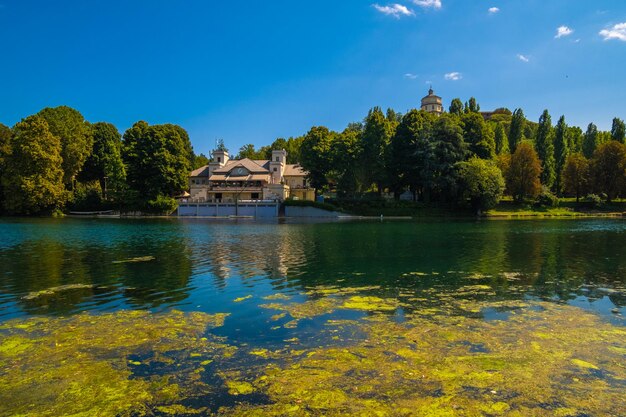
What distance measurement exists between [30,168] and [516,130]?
114m

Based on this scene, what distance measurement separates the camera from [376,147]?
76.6m

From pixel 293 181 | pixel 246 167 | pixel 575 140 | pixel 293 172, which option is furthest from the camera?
pixel 575 140

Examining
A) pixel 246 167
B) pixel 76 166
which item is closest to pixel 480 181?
pixel 246 167

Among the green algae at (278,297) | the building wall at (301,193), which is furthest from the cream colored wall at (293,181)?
the green algae at (278,297)

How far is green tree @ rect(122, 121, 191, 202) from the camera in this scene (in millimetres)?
81812

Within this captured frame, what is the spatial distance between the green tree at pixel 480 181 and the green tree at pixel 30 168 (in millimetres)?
77207

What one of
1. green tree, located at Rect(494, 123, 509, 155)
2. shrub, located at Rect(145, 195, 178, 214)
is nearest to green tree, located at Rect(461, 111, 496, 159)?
green tree, located at Rect(494, 123, 509, 155)

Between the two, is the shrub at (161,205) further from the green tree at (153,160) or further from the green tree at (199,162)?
the green tree at (199,162)

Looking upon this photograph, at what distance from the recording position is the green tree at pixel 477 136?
77.1m

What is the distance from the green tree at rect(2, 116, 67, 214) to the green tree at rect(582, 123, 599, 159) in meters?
125

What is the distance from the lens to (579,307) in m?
12.4

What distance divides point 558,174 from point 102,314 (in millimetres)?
106568

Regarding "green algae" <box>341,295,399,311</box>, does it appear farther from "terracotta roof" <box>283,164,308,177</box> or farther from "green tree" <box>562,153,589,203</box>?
"green tree" <box>562,153,589,203</box>

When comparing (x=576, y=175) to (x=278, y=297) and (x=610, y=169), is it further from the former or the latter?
(x=278, y=297)
